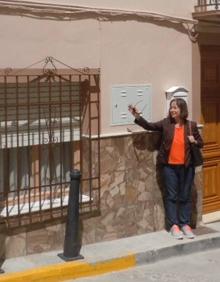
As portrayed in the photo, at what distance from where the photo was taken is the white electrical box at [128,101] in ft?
25.7

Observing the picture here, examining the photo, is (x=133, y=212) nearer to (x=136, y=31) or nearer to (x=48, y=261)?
(x=48, y=261)

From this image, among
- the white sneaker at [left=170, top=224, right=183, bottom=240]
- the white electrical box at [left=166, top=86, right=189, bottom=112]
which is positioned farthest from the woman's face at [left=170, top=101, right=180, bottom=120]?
the white sneaker at [left=170, top=224, right=183, bottom=240]

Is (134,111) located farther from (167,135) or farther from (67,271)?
(67,271)

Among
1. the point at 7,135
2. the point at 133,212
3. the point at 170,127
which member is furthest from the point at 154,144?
the point at 7,135

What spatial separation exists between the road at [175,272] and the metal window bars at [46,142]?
0.90m

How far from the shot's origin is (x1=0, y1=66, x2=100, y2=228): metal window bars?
7102 mm

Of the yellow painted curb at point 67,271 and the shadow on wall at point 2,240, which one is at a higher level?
the shadow on wall at point 2,240

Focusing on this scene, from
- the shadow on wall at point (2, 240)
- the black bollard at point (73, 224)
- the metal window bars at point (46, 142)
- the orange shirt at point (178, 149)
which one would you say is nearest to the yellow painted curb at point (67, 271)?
the black bollard at point (73, 224)

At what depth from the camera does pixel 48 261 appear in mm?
7125

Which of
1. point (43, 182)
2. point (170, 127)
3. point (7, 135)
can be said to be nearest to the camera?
point (7, 135)

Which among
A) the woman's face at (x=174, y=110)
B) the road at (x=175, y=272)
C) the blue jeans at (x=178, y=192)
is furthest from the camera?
the blue jeans at (x=178, y=192)

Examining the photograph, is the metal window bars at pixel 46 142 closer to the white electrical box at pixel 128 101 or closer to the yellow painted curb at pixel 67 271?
the white electrical box at pixel 128 101

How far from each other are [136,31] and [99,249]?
8.49 ft

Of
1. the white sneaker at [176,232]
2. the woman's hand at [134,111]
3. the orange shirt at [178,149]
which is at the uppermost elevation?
the woman's hand at [134,111]
